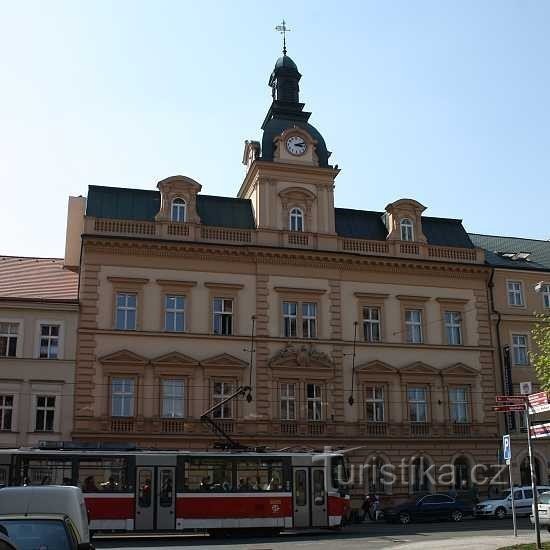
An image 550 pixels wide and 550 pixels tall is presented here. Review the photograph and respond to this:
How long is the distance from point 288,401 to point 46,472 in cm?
1509

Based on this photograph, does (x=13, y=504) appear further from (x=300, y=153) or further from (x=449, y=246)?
(x=449, y=246)

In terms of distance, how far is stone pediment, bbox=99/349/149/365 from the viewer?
37.0 meters

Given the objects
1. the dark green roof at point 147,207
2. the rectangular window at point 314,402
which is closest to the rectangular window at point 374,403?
the rectangular window at point 314,402

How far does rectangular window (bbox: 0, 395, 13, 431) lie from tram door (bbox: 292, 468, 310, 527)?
48.3 ft

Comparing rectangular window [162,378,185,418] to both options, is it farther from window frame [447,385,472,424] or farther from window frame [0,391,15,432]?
window frame [447,385,472,424]

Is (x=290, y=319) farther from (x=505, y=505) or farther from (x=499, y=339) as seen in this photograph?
(x=505, y=505)

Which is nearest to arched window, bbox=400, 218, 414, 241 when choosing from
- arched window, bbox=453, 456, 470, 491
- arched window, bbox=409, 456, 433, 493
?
arched window, bbox=409, 456, 433, 493

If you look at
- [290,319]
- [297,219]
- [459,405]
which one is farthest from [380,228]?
[459,405]

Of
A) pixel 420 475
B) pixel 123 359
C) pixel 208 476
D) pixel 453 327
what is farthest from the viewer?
pixel 453 327

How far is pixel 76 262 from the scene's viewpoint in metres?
42.8

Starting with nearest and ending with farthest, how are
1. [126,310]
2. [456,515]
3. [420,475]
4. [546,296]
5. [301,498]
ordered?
[301,498], [456,515], [126,310], [420,475], [546,296]

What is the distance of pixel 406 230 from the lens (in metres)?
44.5

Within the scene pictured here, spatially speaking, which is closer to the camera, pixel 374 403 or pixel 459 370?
pixel 374 403

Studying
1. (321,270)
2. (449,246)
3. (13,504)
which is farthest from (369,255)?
(13,504)
